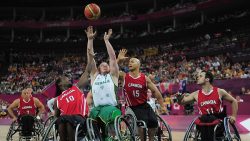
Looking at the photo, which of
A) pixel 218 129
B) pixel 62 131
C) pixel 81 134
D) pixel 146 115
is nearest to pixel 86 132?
pixel 81 134

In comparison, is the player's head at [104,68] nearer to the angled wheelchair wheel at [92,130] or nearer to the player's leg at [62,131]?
the angled wheelchair wheel at [92,130]

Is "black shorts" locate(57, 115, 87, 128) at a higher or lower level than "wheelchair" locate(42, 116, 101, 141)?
higher

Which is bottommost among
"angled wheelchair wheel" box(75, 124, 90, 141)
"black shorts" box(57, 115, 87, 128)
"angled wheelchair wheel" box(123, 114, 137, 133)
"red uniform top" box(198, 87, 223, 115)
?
"angled wheelchair wheel" box(75, 124, 90, 141)

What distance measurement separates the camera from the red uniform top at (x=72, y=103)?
19.0 feet

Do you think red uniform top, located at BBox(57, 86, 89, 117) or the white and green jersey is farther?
the white and green jersey

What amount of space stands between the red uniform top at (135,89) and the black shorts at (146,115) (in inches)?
4.0

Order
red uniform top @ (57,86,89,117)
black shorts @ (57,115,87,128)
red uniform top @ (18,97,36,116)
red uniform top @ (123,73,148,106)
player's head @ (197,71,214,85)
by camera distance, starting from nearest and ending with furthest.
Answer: black shorts @ (57,115,87,128)
red uniform top @ (57,86,89,117)
player's head @ (197,71,214,85)
red uniform top @ (123,73,148,106)
red uniform top @ (18,97,36,116)

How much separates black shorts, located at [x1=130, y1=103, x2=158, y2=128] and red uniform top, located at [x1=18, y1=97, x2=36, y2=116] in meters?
4.20

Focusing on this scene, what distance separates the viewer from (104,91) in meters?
6.45

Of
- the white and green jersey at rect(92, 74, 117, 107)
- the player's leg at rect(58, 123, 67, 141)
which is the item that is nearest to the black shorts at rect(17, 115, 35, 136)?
the white and green jersey at rect(92, 74, 117, 107)

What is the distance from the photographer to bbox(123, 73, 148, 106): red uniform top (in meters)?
6.88

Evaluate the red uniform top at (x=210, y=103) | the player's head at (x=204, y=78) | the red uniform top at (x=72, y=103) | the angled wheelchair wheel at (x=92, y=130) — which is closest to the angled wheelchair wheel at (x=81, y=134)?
the angled wheelchair wheel at (x=92, y=130)

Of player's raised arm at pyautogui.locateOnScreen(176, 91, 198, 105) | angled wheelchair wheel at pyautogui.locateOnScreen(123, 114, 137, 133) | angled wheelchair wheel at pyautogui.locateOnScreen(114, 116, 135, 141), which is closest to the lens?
angled wheelchair wheel at pyautogui.locateOnScreen(114, 116, 135, 141)

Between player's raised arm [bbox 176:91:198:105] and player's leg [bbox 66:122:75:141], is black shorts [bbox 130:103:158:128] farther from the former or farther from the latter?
player's leg [bbox 66:122:75:141]
